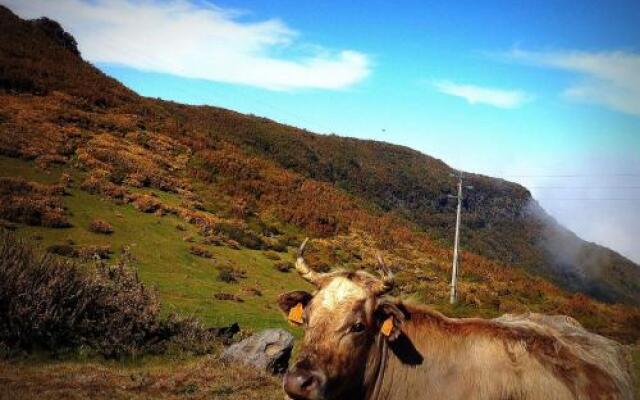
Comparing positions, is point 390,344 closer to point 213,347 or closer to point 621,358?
point 621,358

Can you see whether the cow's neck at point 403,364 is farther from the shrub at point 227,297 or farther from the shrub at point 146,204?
the shrub at point 146,204

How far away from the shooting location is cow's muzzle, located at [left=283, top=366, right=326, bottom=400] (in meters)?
4.56

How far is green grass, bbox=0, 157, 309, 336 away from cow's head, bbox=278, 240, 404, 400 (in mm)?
10626

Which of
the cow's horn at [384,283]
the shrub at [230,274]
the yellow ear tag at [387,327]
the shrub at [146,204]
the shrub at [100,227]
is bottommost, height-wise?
the shrub at [230,274]

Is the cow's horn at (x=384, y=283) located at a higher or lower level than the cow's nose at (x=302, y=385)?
higher

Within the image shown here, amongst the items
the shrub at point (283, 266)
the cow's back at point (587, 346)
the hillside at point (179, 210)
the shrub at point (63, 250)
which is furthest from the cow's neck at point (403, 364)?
the shrub at point (283, 266)

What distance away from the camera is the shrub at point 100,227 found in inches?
813

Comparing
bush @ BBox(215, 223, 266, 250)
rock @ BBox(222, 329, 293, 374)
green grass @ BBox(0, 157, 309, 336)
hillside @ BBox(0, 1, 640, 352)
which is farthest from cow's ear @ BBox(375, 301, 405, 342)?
bush @ BBox(215, 223, 266, 250)

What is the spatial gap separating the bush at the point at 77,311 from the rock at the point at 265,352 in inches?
45.3

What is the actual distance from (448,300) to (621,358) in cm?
2396

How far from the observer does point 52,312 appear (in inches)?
425

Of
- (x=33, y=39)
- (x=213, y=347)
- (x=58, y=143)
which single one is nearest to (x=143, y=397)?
(x=213, y=347)

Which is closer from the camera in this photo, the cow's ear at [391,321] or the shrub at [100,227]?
the cow's ear at [391,321]

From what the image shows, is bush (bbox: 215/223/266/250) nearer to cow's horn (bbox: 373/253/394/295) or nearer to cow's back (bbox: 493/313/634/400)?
cow's back (bbox: 493/313/634/400)
